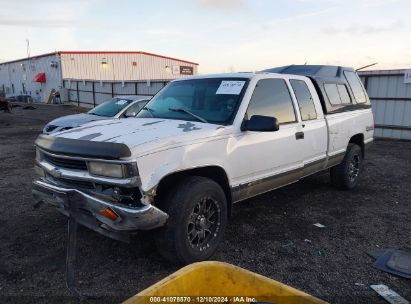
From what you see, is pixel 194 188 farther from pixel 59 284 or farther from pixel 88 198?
pixel 59 284

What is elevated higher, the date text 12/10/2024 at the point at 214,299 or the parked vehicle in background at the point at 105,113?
the parked vehicle in background at the point at 105,113

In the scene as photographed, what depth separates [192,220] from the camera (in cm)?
353

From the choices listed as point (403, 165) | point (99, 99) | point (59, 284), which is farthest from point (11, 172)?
point (99, 99)

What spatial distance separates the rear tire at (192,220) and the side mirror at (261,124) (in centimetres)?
75

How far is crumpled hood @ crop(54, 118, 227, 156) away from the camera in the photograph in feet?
10.6

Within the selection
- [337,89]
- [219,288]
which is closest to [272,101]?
Answer: [337,89]

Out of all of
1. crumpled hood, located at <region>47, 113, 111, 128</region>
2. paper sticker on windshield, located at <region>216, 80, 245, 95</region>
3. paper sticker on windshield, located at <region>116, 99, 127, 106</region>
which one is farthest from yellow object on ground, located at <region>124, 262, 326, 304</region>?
paper sticker on windshield, located at <region>116, 99, 127, 106</region>

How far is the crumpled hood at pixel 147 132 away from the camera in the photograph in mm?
3231

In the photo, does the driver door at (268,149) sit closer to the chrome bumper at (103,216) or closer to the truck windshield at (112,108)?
the chrome bumper at (103,216)

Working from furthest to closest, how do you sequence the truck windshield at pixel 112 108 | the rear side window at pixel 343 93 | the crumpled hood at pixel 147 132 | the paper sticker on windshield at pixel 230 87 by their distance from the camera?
the truck windshield at pixel 112 108 → the rear side window at pixel 343 93 → the paper sticker on windshield at pixel 230 87 → the crumpled hood at pixel 147 132

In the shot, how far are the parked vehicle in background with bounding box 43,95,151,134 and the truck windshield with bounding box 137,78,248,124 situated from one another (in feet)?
14.1

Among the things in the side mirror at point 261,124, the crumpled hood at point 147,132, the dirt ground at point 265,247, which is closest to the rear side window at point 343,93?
the dirt ground at point 265,247

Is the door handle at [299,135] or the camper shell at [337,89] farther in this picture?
the camper shell at [337,89]

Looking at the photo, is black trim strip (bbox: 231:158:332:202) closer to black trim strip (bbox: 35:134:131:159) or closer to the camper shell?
the camper shell
